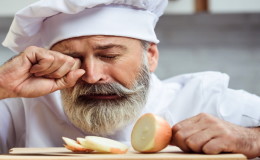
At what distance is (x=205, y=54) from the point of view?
2.38 m

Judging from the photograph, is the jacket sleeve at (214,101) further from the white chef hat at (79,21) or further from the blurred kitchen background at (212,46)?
the blurred kitchen background at (212,46)

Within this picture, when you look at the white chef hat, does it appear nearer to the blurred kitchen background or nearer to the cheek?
the cheek

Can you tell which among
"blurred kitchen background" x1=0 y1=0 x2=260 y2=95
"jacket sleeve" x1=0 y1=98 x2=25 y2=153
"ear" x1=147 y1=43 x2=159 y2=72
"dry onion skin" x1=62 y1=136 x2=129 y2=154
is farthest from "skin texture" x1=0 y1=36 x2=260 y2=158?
"blurred kitchen background" x1=0 y1=0 x2=260 y2=95

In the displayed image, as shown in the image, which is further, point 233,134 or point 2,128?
point 2,128

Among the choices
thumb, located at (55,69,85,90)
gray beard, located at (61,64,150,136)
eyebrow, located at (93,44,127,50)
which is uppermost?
eyebrow, located at (93,44,127,50)

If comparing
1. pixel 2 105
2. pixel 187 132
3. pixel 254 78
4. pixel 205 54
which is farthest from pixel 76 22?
pixel 254 78

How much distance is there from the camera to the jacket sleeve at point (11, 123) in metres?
1.45

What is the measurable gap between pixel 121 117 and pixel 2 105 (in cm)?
41

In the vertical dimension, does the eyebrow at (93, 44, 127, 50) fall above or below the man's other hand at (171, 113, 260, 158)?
above

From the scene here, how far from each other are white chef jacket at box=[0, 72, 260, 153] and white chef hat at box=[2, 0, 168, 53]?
Result: 7.9 inches

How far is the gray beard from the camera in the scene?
1270mm

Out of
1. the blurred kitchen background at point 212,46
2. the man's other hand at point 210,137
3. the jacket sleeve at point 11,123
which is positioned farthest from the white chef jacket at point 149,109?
the blurred kitchen background at point 212,46

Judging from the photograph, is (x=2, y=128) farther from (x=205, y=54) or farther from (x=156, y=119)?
(x=205, y=54)

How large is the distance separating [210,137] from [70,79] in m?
0.42
